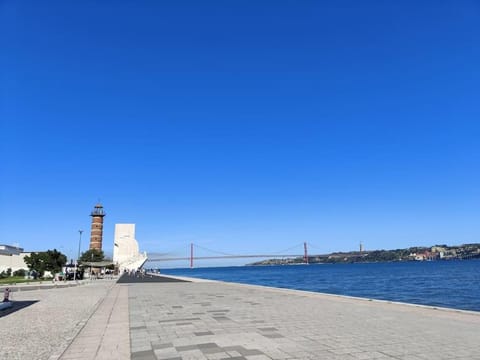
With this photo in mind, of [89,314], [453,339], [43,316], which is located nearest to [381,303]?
[453,339]

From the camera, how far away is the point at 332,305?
13.4 metres

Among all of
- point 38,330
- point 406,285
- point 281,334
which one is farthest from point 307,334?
point 406,285

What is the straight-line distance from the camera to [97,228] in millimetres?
105375

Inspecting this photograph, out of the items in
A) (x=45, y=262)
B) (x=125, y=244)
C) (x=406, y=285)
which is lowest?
(x=406, y=285)

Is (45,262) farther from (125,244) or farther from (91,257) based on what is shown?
(125,244)

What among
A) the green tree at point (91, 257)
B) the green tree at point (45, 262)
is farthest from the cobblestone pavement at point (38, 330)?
the green tree at point (91, 257)

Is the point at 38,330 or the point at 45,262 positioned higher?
the point at 45,262

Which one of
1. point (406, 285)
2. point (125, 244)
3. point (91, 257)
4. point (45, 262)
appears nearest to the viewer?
point (406, 285)

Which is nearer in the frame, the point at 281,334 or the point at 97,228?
the point at 281,334

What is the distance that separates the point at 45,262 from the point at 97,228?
55.4 m

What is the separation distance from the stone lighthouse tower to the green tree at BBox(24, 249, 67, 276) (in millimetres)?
49945

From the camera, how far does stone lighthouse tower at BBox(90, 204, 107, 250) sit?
336 feet

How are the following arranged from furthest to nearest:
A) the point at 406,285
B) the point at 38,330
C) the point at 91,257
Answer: the point at 91,257
the point at 406,285
the point at 38,330

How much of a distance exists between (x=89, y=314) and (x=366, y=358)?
9.70 m
